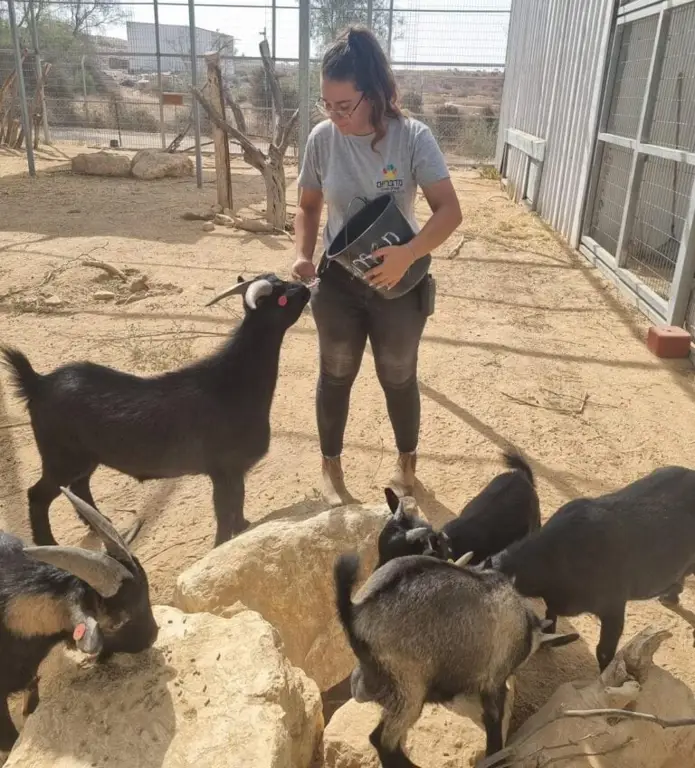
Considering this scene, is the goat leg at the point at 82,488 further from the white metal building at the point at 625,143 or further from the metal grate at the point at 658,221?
the metal grate at the point at 658,221

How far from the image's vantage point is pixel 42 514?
3.17 m

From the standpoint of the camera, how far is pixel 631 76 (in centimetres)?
742

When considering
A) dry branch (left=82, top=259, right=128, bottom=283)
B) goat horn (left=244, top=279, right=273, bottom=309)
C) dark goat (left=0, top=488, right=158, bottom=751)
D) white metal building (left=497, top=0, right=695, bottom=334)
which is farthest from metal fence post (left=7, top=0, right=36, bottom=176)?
dark goat (left=0, top=488, right=158, bottom=751)

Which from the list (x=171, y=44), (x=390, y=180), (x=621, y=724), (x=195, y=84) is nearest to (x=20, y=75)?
(x=195, y=84)

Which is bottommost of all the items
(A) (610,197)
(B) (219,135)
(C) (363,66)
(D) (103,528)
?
(D) (103,528)

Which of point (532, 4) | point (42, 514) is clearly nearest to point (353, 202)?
point (42, 514)

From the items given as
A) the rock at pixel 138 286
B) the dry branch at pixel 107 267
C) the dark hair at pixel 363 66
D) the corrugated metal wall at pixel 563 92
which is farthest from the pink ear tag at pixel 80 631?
the corrugated metal wall at pixel 563 92

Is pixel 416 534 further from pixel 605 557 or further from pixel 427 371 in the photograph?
pixel 427 371

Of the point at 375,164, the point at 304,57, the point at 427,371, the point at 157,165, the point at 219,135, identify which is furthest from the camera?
the point at 157,165

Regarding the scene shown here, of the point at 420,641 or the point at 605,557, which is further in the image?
the point at 605,557

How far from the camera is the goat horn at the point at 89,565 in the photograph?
6.02 feet

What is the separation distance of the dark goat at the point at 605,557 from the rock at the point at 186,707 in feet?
3.01

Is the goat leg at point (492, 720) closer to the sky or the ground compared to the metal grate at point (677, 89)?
closer to the ground

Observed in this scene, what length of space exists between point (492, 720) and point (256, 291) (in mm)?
1900
